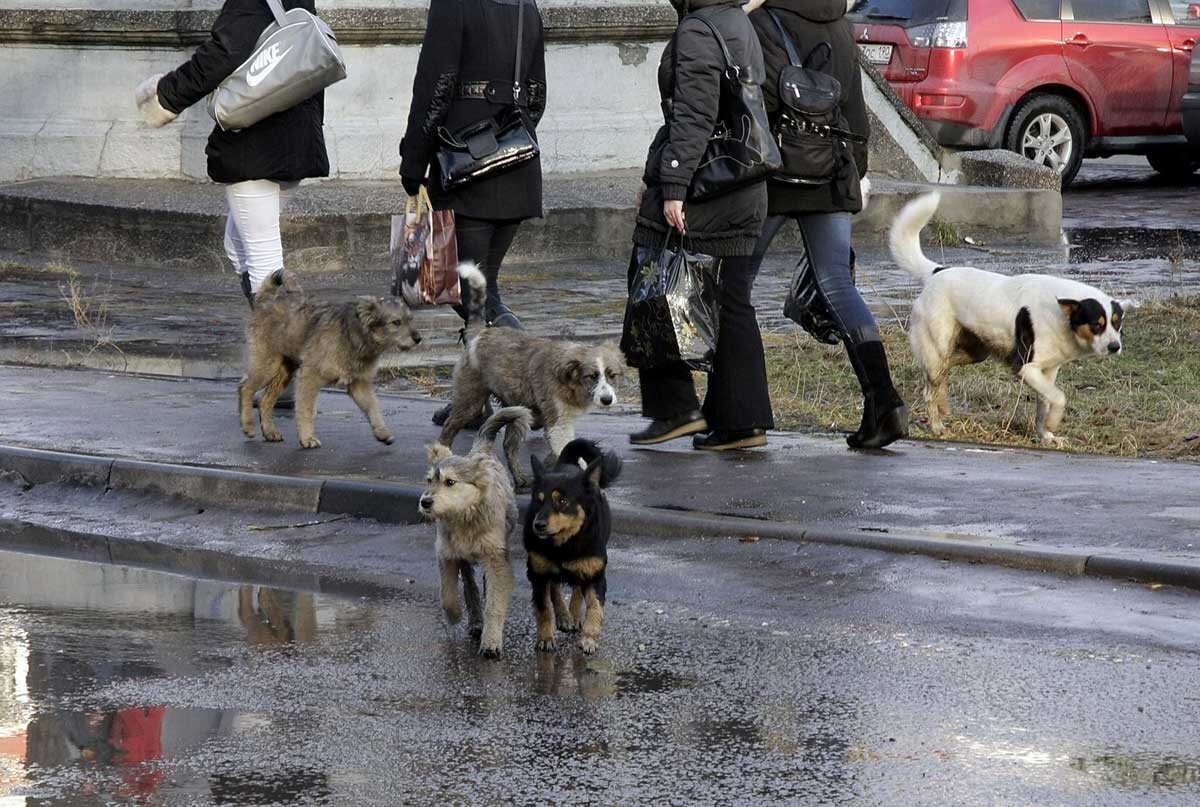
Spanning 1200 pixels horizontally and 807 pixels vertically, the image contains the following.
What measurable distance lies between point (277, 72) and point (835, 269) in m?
2.65

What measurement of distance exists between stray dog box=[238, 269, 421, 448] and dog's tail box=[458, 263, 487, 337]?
261mm

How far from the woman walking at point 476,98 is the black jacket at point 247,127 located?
66cm

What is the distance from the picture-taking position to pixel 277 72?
8.81m

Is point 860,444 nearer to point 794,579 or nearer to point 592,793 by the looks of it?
point 794,579

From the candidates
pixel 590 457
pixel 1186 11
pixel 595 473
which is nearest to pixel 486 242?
pixel 590 457

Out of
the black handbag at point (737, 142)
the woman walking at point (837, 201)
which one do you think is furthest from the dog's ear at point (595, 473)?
the woman walking at point (837, 201)

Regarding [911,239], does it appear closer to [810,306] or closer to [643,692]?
[810,306]

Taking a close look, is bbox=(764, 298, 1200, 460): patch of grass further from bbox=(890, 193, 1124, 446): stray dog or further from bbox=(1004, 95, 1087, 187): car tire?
bbox=(1004, 95, 1087, 187): car tire

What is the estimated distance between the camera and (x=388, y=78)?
1527 centimetres

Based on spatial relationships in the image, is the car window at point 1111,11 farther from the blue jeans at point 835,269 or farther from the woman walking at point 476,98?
the blue jeans at point 835,269

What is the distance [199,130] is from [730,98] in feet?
26.8

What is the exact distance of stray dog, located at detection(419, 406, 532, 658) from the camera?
234 inches

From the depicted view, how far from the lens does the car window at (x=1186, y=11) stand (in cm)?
1981

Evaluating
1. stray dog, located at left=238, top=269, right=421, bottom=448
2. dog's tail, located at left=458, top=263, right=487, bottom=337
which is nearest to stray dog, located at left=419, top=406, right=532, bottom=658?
stray dog, located at left=238, top=269, right=421, bottom=448
